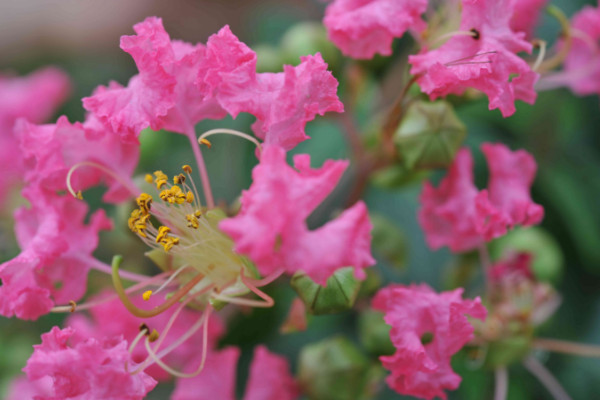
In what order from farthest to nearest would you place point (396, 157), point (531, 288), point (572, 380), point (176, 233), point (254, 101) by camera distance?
point (572, 380) → point (531, 288) → point (396, 157) → point (176, 233) → point (254, 101)

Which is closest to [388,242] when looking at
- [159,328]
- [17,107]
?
[159,328]

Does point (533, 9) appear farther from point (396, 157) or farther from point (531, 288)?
point (531, 288)

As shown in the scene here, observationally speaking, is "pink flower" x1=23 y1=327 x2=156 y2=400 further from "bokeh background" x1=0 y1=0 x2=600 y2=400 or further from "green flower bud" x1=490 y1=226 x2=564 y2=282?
"green flower bud" x1=490 y1=226 x2=564 y2=282

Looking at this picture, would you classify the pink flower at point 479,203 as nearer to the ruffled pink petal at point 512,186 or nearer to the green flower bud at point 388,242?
the ruffled pink petal at point 512,186

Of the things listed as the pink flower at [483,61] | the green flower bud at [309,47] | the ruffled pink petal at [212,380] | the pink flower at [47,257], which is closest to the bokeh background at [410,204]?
the green flower bud at [309,47]

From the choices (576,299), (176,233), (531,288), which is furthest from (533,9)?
(176,233)
